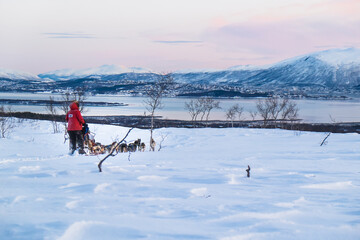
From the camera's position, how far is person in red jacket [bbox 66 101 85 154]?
9453 millimetres

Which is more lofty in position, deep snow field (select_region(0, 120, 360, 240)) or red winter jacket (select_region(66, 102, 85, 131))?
red winter jacket (select_region(66, 102, 85, 131))

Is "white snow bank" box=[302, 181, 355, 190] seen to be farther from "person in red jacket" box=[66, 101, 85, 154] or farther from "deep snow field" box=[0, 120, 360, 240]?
"person in red jacket" box=[66, 101, 85, 154]

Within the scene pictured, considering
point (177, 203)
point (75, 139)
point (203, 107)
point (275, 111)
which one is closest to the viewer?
point (177, 203)

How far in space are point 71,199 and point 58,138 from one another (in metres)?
19.5

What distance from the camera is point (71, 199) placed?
3.44m

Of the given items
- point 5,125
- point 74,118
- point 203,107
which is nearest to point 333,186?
point 74,118

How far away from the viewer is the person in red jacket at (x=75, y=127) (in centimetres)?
945

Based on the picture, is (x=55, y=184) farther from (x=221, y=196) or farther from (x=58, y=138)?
(x=58, y=138)

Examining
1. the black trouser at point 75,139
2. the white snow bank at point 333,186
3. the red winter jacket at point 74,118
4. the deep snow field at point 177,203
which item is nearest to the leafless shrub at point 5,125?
the black trouser at point 75,139

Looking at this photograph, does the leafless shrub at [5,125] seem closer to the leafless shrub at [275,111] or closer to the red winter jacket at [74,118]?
the red winter jacket at [74,118]

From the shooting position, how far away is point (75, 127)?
9547 mm

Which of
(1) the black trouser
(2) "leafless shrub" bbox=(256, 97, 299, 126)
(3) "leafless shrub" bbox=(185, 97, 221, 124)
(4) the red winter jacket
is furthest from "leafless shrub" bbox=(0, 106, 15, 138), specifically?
(3) "leafless shrub" bbox=(185, 97, 221, 124)

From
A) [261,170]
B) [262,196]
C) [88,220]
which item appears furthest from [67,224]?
[261,170]

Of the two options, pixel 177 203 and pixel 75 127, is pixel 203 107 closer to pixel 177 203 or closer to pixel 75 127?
pixel 75 127
